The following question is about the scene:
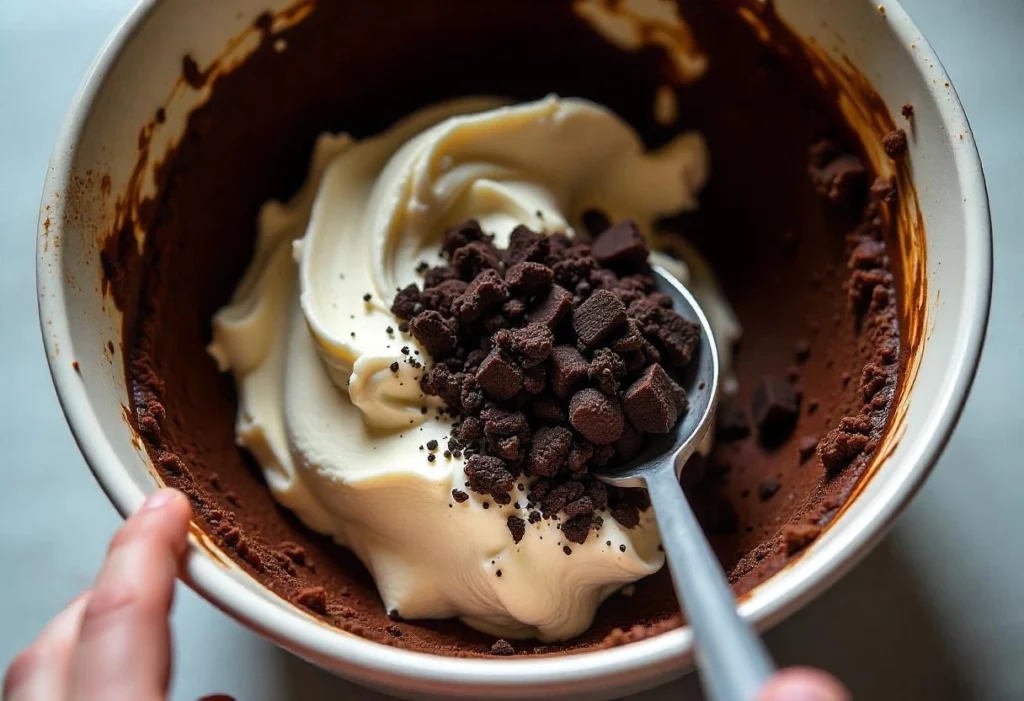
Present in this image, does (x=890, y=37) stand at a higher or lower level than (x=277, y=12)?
lower

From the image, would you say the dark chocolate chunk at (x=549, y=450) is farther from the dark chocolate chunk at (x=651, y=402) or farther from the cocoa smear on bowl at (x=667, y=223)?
the cocoa smear on bowl at (x=667, y=223)

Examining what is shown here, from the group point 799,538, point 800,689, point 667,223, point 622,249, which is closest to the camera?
point 800,689

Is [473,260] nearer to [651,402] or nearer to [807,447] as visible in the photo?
[651,402]

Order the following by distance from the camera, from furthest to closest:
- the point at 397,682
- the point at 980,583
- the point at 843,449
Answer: the point at 980,583 → the point at 843,449 → the point at 397,682

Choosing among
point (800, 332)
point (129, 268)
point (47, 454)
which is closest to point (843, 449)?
point (800, 332)

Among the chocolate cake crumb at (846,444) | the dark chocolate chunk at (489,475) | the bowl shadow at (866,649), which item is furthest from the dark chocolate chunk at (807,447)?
the dark chocolate chunk at (489,475)

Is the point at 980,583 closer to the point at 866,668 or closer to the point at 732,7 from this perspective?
the point at 866,668

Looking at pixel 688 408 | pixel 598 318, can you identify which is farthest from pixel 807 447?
pixel 598 318

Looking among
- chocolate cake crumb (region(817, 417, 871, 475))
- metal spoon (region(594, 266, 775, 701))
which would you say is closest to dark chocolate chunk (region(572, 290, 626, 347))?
metal spoon (region(594, 266, 775, 701))
